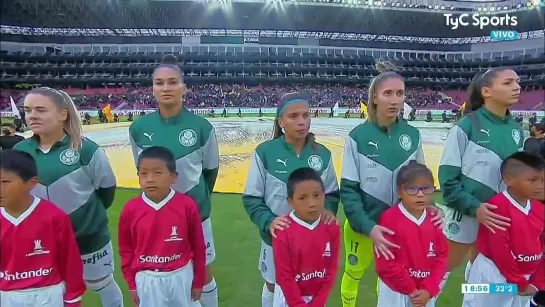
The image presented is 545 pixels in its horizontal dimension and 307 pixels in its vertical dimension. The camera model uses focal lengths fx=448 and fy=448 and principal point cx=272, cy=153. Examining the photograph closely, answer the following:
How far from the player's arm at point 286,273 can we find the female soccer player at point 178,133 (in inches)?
27.4

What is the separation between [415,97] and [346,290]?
19693mm

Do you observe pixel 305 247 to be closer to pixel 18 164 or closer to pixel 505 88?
pixel 18 164

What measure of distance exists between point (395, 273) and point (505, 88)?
132 centimetres

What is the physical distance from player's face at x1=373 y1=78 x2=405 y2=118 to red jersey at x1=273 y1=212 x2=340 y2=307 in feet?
2.53

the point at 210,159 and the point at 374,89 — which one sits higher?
the point at 374,89

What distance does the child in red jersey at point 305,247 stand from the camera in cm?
219

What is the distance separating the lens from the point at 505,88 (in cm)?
264

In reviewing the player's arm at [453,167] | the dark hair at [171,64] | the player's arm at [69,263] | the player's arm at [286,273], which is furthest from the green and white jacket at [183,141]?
the player's arm at [453,167]

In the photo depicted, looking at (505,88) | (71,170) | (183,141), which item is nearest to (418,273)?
(505,88)

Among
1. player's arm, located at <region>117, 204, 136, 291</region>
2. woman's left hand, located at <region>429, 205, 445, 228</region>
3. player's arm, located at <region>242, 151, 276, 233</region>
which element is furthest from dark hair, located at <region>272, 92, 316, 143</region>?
player's arm, located at <region>117, 204, 136, 291</region>

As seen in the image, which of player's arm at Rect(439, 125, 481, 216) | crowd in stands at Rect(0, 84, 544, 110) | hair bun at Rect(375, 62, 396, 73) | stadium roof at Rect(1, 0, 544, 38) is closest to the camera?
player's arm at Rect(439, 125, 481, 216)

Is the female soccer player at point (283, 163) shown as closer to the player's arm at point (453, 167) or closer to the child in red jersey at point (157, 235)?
the child in red jersey at point (157, 235)

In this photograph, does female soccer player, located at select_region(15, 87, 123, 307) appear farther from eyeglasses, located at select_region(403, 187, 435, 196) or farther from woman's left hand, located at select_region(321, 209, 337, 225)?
eyeglasses, located at select_region(403, 187, 435, 196)

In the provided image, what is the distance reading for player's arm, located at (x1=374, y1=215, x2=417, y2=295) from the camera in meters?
2.19
